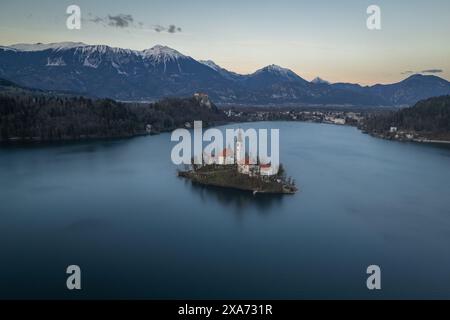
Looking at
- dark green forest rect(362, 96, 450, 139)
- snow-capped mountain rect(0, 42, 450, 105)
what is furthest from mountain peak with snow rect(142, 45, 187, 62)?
dark green forest rect(362, 96, 450, 139)

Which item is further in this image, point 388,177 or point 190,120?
point 190,120

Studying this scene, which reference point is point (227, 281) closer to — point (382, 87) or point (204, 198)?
point (204, 198)

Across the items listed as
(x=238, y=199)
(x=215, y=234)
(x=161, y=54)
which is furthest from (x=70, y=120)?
(x=161, y=54)

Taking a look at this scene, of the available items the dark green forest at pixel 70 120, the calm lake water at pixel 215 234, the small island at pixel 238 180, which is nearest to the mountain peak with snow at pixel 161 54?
the dark green forest at pixel 70 120

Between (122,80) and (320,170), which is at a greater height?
(122,80)

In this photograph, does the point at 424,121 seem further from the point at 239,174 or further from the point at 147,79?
the point at 147,79

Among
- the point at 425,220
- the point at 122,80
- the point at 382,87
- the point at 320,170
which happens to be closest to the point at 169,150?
the point at 320,170
